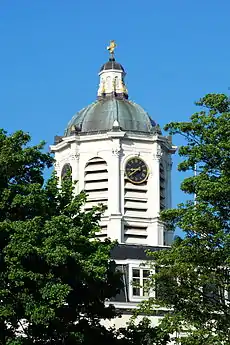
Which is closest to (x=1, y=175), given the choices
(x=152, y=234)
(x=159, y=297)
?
(x=159, y=297)

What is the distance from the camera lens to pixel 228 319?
46.5m

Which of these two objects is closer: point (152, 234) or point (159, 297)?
point (159, 297)

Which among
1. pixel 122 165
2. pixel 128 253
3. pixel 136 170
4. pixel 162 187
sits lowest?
pixel 128 253

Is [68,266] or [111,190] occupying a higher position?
[111,190]

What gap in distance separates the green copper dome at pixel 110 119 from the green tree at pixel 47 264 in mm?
49524

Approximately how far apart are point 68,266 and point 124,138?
5367cm

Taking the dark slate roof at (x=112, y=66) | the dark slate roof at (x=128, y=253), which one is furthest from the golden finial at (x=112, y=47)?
the dark slate roof at (x=128, y=253)

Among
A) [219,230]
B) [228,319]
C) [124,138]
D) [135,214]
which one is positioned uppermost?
[124,138]

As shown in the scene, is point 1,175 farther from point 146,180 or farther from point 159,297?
point 146,180

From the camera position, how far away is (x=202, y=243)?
4625cm

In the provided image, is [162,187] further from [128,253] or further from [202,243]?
[202,243]

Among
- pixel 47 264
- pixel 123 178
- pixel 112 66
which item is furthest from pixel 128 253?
pixel 112 66

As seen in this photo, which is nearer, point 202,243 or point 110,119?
point 202,243

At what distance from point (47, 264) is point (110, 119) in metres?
55.7
